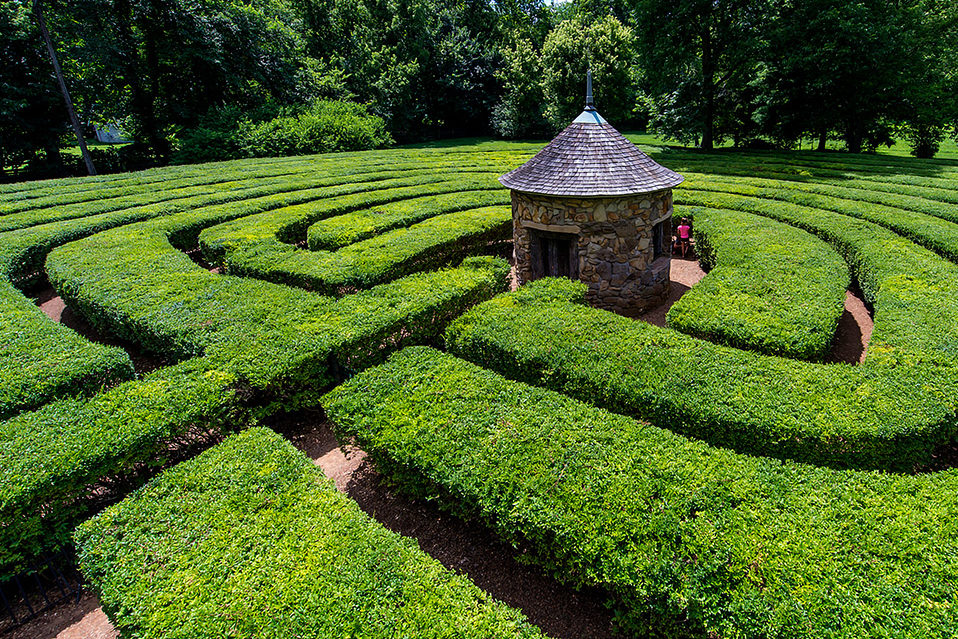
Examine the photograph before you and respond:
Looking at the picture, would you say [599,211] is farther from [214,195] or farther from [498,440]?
[214,195]

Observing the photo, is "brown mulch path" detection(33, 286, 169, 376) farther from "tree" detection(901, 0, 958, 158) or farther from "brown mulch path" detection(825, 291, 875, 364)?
"tree" detection(901, 0, 958, 158)

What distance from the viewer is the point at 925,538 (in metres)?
4.82

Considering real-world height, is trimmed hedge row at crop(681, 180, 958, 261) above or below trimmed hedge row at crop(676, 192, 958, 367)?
above

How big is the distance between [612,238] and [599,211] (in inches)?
30.8

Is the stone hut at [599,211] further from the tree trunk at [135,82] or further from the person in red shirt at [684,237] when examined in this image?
the tree trunk at [135,82]

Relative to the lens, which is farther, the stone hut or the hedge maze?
the stone hut

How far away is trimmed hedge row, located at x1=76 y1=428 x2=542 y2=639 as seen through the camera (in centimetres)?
448

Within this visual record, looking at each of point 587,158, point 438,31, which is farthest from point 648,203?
point 438,31

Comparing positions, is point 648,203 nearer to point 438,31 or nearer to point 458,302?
point 458,302

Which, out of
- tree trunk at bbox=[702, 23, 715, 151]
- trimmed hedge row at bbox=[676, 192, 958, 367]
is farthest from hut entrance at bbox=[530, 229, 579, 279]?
tree trunk at bbox=[702, 23, 715, 151]

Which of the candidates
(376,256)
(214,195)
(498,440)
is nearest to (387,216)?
(376,256)

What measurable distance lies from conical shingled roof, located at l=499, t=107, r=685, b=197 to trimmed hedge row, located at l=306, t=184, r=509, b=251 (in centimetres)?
462

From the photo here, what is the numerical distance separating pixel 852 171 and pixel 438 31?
124 feet

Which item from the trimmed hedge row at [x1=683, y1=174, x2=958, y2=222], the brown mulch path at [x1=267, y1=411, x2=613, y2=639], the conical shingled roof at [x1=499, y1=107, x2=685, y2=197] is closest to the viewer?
the brown mulch path at [x1=267, y1=411, x2=613, y2=639]
